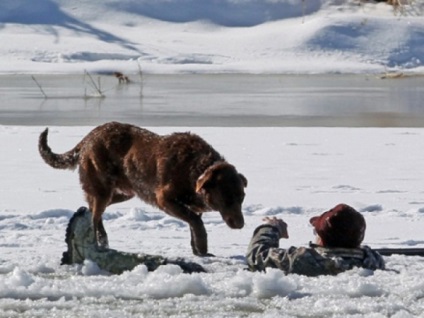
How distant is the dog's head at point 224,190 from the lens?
698 centimetres

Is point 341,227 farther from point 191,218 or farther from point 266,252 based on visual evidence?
point 191,218

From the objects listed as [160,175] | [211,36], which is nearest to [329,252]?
[160,175]

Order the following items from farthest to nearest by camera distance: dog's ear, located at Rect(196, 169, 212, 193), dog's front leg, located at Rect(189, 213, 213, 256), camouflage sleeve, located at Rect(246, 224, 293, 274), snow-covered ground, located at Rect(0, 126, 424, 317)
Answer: dog's front leg, located at Rect(189, 213, 213, 256), dog's ear, located at Rect(196, 169, 212, 193), camouflage sleeve, located at Rect(246, 224, 293, 274), snow-covered ground, located at Rect(0, 126, 424, 317)

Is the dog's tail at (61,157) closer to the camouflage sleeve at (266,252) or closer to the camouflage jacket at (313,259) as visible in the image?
the camouflage sleeve at (266,252)

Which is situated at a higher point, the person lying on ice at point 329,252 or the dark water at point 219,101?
the person lying on ice at point 329,252

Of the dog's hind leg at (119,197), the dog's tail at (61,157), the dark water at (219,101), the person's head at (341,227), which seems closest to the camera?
the person's head at (341,227)

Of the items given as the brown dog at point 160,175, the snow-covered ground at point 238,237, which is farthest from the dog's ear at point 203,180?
the snow-covered ground at point 238,237

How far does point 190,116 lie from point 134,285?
1343cm

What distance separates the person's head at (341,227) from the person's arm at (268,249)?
0.84ft

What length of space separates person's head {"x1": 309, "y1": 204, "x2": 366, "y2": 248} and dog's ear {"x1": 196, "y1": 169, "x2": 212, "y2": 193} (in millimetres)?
861

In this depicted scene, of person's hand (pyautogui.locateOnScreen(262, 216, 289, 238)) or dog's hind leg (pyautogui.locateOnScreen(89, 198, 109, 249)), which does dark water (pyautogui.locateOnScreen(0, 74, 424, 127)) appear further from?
person's hand (pyautogui.locateOnScreen(262, 216, 289, 238))

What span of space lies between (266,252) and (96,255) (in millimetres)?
942

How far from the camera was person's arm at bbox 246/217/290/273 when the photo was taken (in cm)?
643

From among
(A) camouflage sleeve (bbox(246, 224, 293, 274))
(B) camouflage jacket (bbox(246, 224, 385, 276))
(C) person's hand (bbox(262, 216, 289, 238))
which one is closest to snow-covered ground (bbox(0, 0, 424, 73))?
(C) person's hand (bbox(262, 216, 289, 238))
